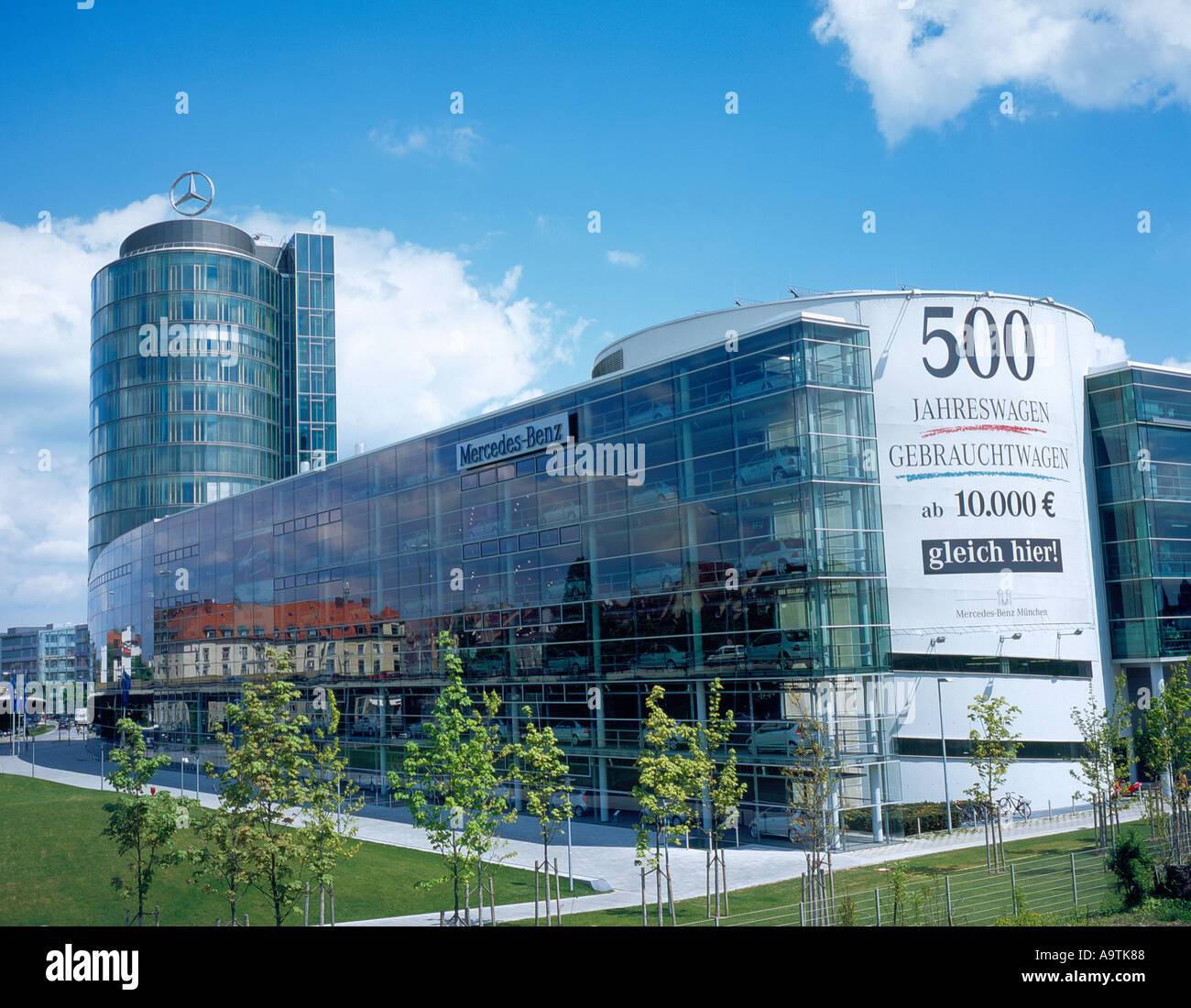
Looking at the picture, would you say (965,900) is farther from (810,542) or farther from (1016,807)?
(1016,807)

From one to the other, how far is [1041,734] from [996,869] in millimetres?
15498

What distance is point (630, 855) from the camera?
40.2 meters

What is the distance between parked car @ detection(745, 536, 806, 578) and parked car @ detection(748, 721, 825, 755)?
19.5 feet

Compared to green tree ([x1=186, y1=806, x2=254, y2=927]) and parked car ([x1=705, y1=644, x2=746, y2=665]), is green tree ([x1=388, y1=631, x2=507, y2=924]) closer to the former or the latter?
green tree ([x1=186, y1=806, x2=254, y2=927])

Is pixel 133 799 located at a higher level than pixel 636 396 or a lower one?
lower

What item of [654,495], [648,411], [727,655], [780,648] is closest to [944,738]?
[780,648]

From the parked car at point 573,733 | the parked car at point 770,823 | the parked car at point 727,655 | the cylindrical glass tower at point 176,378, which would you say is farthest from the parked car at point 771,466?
the cylindrical glass tower at point 176,378

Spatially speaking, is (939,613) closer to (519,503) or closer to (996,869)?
(996,869)

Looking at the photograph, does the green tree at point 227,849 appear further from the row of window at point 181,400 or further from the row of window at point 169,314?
the row of window at point 169,314

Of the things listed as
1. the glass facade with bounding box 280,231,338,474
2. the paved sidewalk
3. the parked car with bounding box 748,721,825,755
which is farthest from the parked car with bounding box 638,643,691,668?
the glass facade with bounding box 280,231,338,474

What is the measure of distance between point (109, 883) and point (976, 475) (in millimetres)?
36223

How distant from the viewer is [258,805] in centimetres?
2350

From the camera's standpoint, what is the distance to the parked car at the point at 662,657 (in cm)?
4569
